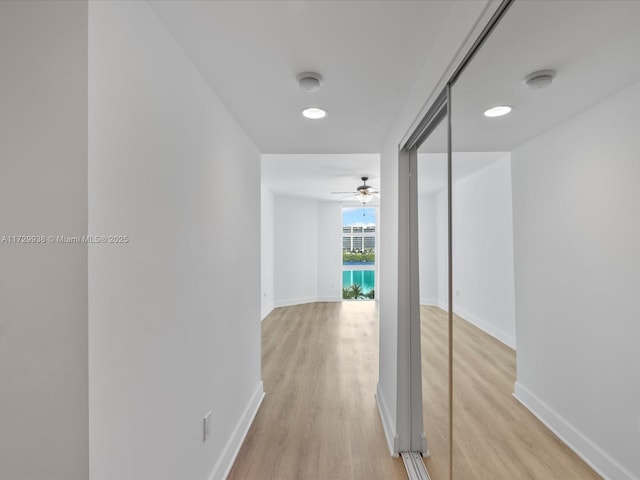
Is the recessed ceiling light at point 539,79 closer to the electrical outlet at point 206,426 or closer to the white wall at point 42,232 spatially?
the white wall at point 42,232

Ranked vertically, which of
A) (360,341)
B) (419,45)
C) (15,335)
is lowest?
(360,341)

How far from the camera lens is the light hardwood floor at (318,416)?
208cm

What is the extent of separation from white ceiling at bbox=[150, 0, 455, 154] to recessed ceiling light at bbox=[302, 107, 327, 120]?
0.05m

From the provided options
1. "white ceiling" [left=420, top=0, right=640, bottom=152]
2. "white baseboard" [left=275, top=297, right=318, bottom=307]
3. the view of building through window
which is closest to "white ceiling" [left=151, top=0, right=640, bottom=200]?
"white ceiling" [left=420, top=0, right=640, bottom=152]

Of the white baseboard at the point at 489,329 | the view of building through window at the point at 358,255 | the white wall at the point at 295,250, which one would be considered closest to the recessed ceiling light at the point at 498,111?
the white baseboard at the point at 489,329

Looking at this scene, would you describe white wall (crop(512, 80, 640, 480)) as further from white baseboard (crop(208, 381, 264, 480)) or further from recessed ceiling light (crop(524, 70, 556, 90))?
white baseboard (crop(208, 381, 264, 480))

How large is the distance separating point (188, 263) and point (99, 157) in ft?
2.34

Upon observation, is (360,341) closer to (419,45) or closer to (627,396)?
(419,45)

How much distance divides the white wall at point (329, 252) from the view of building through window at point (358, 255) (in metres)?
0.61

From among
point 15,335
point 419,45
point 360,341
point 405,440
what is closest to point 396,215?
point 419,45

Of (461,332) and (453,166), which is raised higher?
(453,166)

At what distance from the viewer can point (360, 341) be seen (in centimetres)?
487

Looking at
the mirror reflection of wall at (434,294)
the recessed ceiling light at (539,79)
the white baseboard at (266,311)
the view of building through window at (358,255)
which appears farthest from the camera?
the view of building through window at (358,255)

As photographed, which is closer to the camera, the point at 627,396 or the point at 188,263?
the point at 627,396
